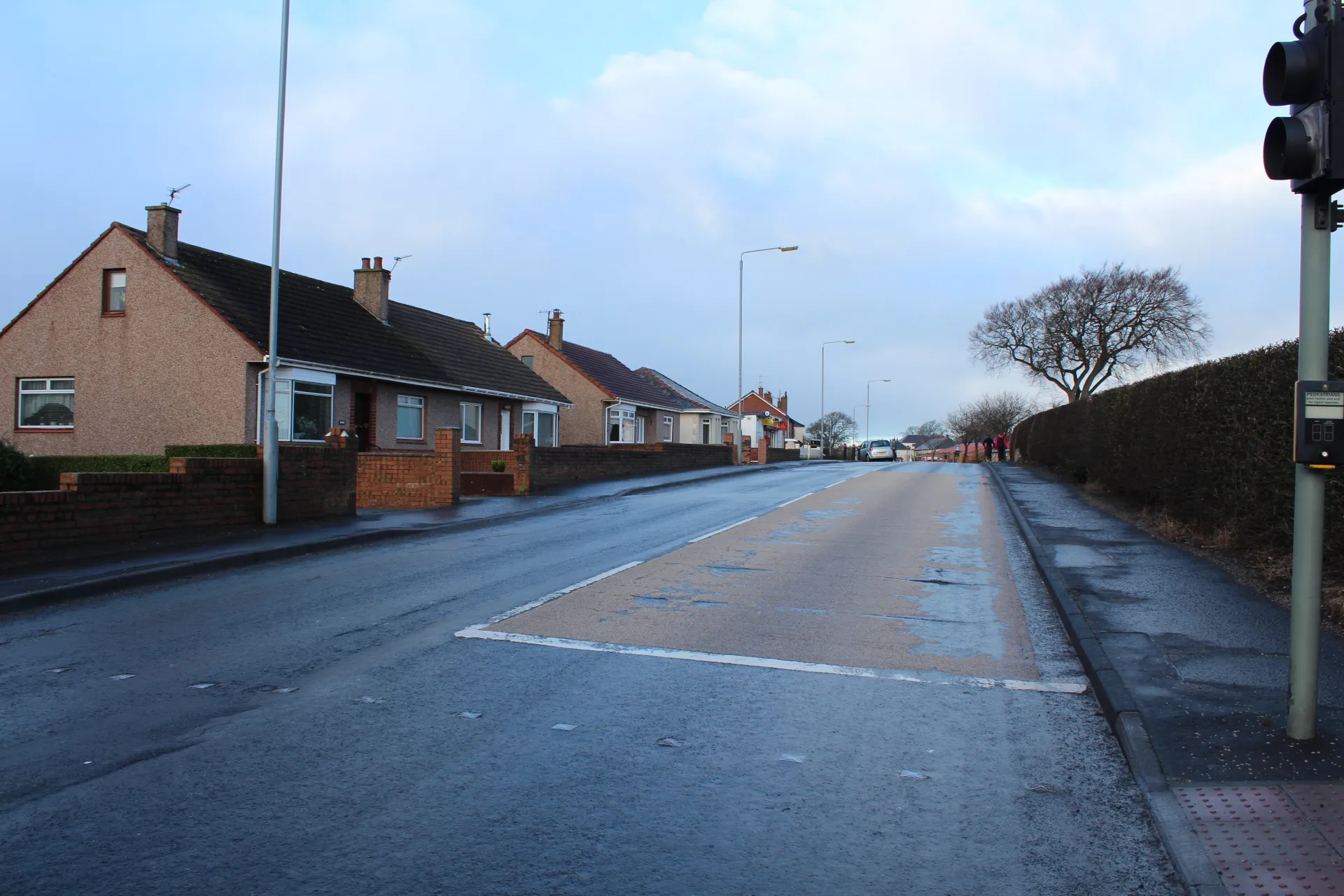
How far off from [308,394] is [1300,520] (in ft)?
76.5

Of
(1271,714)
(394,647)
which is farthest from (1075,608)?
(394,647)

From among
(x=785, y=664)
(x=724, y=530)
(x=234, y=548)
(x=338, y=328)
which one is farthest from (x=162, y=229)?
(x=785, y=664)

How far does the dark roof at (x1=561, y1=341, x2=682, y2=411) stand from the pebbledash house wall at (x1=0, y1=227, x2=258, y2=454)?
1042 inches

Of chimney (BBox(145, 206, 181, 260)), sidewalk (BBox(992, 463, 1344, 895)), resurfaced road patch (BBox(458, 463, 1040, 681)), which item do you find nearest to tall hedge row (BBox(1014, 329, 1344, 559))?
sidewalk (BBox(992, 463, 1344, 895))

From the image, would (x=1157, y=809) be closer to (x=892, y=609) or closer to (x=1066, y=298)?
(x=892, y=609)

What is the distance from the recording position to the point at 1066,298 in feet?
193

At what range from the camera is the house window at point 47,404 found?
2562 centimetres

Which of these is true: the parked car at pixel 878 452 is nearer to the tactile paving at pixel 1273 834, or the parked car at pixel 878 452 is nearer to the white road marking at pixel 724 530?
the white road marking at pixel 724 530

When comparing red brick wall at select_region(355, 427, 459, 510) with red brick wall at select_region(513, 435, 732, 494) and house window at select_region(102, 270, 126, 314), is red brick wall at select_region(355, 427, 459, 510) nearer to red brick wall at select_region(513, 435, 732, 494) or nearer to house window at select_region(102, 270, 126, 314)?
red brick wall at select_region(513, 435, 732, 494)

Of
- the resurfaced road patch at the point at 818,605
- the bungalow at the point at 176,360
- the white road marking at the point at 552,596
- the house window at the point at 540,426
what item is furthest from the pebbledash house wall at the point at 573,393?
the white road marking at the point at 552,596

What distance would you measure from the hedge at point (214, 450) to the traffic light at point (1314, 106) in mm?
19704

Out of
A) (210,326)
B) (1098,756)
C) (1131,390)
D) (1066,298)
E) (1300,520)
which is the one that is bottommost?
(1098,756)

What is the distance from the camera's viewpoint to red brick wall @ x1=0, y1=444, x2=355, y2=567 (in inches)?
399

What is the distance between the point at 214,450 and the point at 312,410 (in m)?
3.85
